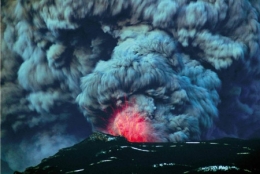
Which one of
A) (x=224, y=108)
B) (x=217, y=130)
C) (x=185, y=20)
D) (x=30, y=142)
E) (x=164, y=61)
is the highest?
(x=185, y=20)

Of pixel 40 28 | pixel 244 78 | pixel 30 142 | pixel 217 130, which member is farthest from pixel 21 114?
pixel 244 78

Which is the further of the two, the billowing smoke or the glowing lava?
the billowing smoke

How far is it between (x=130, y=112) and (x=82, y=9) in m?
2.79

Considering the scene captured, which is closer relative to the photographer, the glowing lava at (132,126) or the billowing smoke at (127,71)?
the glowing lava at (132,126)

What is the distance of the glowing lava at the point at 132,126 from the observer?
5.53 m

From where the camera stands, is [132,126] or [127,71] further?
[127,71]

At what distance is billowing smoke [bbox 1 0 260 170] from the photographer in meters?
5.90

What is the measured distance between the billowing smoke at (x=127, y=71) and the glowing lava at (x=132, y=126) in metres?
0.02

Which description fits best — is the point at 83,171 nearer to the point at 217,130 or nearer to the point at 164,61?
the point at 164,61

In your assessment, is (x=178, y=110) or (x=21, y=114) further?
(x=21, y=114)

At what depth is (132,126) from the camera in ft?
18.7

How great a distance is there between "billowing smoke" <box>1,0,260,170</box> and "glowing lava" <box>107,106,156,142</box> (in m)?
0.02

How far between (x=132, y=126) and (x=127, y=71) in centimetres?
115

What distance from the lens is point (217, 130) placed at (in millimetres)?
7676
